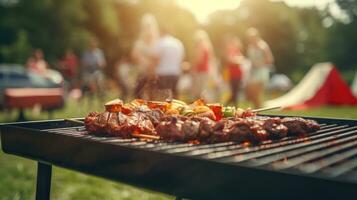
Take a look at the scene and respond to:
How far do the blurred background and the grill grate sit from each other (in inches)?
100

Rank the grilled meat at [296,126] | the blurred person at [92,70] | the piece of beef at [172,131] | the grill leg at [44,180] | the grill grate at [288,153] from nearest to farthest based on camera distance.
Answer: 1. the grill grate at [288,153]
2. the piece of beef at [172,131]
3. the grilled meat at [296,126]
4. the grill leg at [44,180]
5. the blurred person at [92,70]

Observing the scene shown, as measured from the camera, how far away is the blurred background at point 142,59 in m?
11.7

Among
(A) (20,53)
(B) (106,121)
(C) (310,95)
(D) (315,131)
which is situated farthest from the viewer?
(A) (20,53)

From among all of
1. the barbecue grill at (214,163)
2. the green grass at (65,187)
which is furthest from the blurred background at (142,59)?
the barbecue grill at (214,163)

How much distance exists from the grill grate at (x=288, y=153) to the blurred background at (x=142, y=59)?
255 centimetres

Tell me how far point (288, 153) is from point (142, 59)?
953 centimetres

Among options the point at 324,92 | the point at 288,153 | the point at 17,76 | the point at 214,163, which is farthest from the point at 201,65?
the point at 214,163

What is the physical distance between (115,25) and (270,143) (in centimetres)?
4878

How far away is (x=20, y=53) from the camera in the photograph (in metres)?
40.3

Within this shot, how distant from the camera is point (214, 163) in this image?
208cm

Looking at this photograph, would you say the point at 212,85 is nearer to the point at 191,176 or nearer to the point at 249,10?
the point at 191,176

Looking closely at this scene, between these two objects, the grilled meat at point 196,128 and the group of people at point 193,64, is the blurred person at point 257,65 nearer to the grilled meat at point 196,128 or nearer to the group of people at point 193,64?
the group of people at point 193,64

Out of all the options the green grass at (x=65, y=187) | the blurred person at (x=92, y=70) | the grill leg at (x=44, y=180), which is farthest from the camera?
the blurred person at (x=92, y=70)

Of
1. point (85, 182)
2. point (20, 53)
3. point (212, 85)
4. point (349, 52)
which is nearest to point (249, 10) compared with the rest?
point (349, 52)
